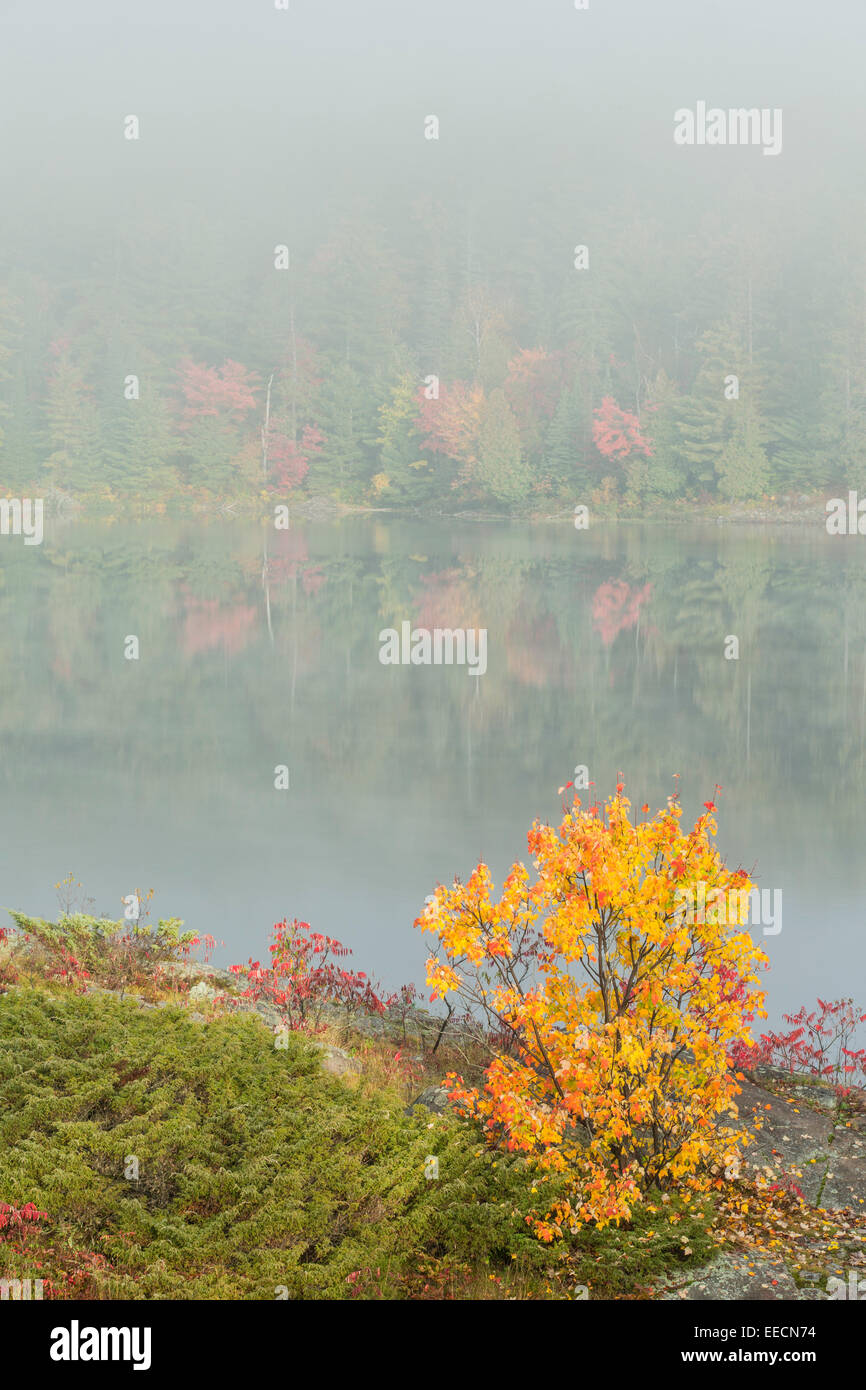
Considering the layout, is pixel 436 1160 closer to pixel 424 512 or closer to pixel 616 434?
pixel 616 434

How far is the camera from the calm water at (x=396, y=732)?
40.0ft

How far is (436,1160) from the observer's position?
581cm

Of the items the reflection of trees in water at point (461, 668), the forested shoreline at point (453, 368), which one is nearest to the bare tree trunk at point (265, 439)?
the forested shoreline at point (453, 368)

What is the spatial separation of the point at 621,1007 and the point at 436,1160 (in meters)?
1.13

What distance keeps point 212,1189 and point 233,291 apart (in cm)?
7341

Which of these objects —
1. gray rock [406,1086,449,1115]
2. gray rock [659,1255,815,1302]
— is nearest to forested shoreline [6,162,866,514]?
gray rock [406,1086,449,1115]

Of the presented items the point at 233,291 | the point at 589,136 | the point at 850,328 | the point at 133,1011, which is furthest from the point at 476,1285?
the point at 589,136

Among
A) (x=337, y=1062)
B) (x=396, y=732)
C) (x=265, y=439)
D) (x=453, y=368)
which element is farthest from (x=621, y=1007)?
(x=453, y=368)

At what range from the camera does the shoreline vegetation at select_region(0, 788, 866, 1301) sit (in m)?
5.07

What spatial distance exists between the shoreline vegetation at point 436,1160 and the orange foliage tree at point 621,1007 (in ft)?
0.06

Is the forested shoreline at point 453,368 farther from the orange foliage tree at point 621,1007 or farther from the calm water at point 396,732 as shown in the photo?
the orange foliage tree at point 621,1007

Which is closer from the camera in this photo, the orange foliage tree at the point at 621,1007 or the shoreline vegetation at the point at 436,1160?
the shoreline vegetation at the point at 436,1160

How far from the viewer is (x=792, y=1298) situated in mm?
4910

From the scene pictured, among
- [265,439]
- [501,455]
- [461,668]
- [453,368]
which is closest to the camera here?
[461,668]
